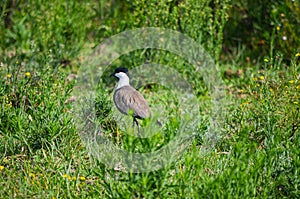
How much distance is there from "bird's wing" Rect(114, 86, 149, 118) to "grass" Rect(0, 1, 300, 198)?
0.52 ft

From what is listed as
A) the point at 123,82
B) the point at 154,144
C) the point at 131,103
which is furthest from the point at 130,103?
the point at 154,144

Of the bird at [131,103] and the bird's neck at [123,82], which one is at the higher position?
the bird's neck at [123,82]

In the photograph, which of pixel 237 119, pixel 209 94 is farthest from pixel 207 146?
pixel 209 94

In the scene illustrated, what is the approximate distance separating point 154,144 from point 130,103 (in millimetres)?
1357

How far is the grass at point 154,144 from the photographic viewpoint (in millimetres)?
3488

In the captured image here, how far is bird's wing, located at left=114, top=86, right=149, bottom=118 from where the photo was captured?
4.62 meters

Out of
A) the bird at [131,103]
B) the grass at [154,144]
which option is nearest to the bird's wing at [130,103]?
the bird at [131,103]

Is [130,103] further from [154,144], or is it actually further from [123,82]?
[154,144]

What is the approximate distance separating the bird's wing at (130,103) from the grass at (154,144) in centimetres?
16

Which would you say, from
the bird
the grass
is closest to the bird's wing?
the bird

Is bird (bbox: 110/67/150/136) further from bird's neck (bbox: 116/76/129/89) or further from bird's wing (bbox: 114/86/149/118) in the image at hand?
bird's neck (bbox: 116/76/129/89)

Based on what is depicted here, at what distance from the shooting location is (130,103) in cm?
466

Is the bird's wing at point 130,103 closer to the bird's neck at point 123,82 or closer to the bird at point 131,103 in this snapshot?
the bird at point 131,103

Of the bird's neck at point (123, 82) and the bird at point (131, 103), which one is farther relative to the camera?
the bird's neck at point (123, 82)
